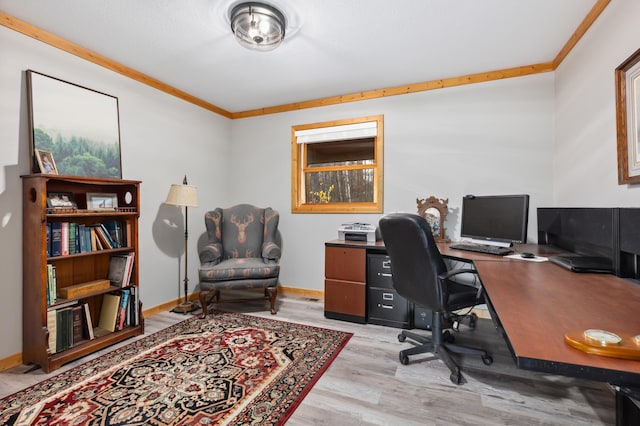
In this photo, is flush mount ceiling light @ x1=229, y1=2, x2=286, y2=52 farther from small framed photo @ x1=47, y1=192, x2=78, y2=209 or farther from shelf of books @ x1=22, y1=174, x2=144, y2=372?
small framed photo @ x1=47, y1=192, x2=78, y2=209

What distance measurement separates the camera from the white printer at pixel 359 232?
9.68 feet

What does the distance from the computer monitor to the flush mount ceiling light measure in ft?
7.06

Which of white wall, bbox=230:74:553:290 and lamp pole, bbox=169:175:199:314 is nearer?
white wall, bbox=230:74:553:290

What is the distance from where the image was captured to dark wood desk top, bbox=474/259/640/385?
62 centimetres

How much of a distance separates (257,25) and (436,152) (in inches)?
85.2

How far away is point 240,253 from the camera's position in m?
3.45

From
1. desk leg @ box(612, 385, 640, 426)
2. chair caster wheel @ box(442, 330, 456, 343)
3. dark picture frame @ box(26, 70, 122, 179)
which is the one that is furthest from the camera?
chair caster wheel @ box(442, 330, 456, 343)

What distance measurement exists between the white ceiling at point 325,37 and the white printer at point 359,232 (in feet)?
5.19

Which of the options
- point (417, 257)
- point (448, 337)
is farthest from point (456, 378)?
point (417, 257)

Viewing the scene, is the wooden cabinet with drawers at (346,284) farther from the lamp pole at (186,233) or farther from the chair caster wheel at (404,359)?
the lamp pole at (186,233)

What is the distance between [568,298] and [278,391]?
155 cm

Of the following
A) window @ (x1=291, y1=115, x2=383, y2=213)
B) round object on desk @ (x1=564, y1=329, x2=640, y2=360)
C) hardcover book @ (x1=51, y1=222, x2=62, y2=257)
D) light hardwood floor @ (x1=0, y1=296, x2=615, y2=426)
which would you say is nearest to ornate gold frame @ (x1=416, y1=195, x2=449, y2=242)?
window @ (x1=291, y1=115, x2=383, y2=213)

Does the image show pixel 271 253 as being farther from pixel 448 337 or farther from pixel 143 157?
pixel 448 337

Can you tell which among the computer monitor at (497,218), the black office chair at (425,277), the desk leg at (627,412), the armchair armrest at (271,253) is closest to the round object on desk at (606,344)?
the desk leg at (627,412)
